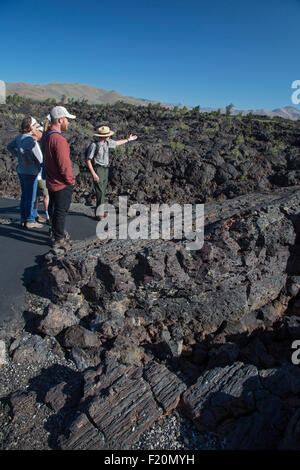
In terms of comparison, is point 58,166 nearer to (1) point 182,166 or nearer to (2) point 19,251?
(2) point 19,251

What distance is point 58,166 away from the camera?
3.77 meters

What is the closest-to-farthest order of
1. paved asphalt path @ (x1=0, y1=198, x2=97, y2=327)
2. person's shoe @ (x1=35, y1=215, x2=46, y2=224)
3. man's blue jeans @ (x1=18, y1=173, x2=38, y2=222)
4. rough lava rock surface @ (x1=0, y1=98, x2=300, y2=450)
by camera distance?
rough lava rock surface @ (x1=0, y1=98, x2=300, y2=450)
paved asphalt path @ (x1=0, y1=198, x2=97, y2=327)
man's blue jeans @ (x1=18, y1=173, x2=38, y2=222)
person's shoe @ (x1=35, y1=215, x2=46, y2=224)

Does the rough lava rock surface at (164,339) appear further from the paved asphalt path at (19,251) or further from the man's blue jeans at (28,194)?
the man's blue jeans at (28,194)

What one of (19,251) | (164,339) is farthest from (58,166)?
(164,339)

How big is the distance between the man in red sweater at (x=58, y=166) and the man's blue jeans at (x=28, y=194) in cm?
74

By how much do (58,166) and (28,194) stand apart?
120 centimetres

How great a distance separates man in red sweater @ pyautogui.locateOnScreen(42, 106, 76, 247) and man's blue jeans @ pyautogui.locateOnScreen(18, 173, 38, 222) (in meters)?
0.74

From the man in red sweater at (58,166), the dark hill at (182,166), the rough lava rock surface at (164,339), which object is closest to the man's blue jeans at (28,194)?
the man in red sweater at (58,166)

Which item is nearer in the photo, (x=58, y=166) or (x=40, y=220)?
(x=58, y=166)

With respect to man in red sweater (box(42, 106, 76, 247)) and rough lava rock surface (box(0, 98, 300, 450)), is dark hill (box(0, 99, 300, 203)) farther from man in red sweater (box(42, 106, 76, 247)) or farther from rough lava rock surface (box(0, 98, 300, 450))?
man in red sweater (box(42, 106, 76, 247))

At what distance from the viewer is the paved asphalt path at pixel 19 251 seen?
11.6 ft

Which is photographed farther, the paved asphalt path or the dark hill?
the dark hill

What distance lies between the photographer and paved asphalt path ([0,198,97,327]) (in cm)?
354

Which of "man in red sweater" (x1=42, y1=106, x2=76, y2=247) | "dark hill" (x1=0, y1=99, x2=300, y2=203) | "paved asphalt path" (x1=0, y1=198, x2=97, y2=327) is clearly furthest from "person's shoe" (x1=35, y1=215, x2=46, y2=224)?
"dark hill" (x1=0, y1=99, x2=300, y2=203)
